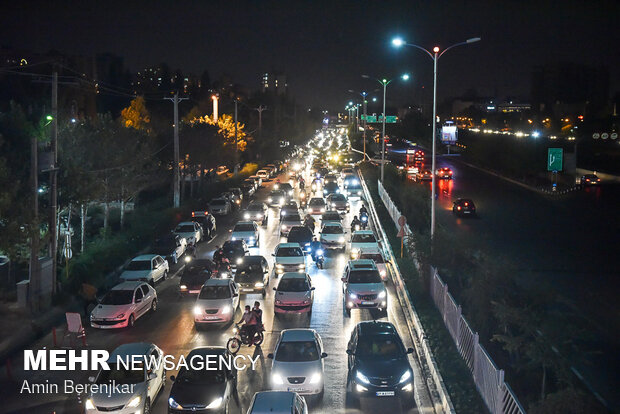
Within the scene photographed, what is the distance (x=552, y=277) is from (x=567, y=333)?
Answer: 14.3m

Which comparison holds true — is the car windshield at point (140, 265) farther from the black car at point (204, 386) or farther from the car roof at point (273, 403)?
the car roof at point (273, 403)

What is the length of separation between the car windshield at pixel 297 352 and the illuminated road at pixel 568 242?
596 cm

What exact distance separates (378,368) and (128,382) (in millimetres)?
5323

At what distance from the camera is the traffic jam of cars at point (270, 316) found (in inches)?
527

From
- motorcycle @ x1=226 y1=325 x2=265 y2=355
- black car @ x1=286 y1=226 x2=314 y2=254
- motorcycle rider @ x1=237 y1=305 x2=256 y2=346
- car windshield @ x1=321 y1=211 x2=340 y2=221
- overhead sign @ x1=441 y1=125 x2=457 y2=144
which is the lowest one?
motorcycle @ x1=226 y1=325 x2=265 y2=355

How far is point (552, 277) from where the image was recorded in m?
27.3

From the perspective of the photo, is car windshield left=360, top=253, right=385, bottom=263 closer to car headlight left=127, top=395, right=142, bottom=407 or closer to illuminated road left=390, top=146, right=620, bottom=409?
illuminated road left=390, top=146, right=620, bottom=409

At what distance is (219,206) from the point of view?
4791 cm

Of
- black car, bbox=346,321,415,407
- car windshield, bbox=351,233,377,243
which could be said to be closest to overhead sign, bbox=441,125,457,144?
car windshield, bbox=351,233,377,243

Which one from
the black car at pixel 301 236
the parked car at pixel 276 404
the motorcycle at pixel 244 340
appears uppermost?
the black car at pixel 301 236

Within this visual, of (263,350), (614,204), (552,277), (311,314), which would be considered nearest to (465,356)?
(263,350)

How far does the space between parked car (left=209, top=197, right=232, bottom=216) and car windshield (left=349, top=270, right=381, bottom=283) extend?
26.4 meters

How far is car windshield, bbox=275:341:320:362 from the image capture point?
14719mm

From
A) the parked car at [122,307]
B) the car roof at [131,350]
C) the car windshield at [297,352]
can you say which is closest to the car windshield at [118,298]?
the parked car at [122,307]
